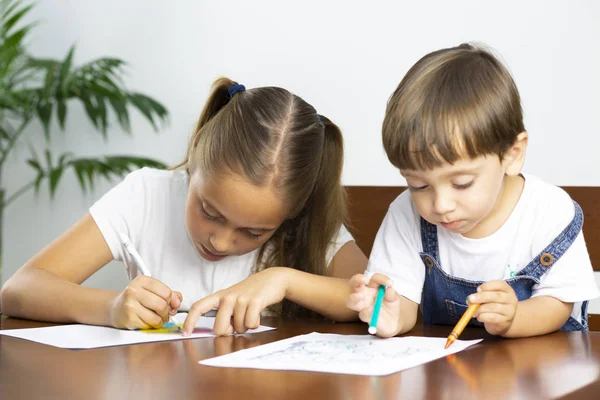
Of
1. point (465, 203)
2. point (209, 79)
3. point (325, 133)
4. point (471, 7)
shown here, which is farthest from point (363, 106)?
point (465, 203)

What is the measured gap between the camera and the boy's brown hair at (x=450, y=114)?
0.95 m

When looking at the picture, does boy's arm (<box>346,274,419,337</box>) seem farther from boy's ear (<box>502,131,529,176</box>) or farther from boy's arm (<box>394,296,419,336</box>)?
boy's ear (<box>502,131,529,176</box>)

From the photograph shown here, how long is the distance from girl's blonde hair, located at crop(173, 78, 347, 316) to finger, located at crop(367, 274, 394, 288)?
0.27 m

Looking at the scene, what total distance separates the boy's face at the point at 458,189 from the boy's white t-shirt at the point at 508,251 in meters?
0.10

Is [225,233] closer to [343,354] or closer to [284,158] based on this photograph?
[284,158]

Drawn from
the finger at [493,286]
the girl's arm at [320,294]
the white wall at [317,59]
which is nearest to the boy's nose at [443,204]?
the finger at [493,286]

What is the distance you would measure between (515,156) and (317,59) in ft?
3.99

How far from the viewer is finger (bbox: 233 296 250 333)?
3.12ft

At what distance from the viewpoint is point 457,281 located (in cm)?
113

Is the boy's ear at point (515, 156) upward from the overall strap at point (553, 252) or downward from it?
upward

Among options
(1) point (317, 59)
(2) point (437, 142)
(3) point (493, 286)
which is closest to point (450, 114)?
(2) point (437, 142)

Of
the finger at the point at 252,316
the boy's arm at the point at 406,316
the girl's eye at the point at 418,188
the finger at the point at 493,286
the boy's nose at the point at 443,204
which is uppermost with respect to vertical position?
the girl's eye at the point at 418,188

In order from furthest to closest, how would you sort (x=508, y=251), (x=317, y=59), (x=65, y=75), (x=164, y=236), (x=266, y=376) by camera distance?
1. (x=65, y=75)
2. (x=317, y=59)
3. (x=164, y=236)
4. (x=508, y=251)
5. (x=266, y=376)

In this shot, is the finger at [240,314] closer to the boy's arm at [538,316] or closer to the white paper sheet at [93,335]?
the white paper sheet at [93,335]
